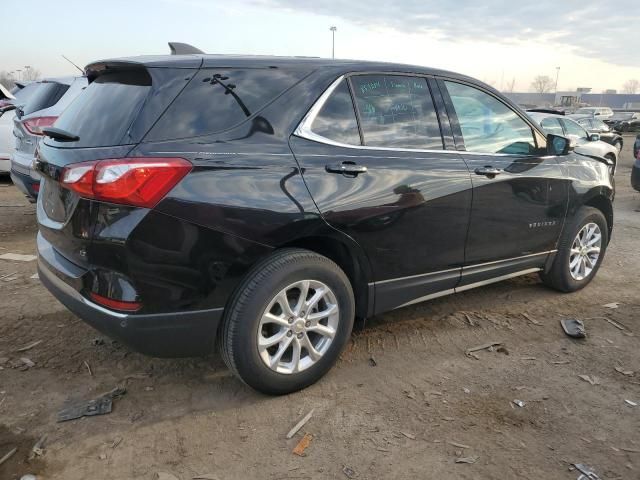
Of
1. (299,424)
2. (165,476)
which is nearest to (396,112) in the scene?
(299,424)

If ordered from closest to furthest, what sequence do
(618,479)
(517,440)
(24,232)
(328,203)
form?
(618,479), (517,440), (328,203), (24,232)

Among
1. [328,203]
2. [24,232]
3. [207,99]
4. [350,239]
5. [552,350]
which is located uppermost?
[207,99]

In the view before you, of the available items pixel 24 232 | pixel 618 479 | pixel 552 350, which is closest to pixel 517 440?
pixel 618 479

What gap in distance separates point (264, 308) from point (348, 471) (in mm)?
879

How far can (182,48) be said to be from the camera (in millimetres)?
3479

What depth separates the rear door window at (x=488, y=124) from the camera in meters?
3.74

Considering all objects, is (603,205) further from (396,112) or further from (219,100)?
(219,100)

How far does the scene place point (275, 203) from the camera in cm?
275

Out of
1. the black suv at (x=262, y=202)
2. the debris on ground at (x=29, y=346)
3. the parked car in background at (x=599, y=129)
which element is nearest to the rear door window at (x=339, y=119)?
the black suv at (x=262, y=202)

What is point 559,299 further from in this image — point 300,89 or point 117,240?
point 117,240

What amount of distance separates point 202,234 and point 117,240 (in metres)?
0.38

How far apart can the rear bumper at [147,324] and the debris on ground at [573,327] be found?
2656 millimetres

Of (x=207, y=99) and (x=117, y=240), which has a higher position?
(x=207, y=99)

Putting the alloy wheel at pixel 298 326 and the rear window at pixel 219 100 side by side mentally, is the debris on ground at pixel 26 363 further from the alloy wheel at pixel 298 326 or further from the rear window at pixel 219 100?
the rear window at pixel 219 100
